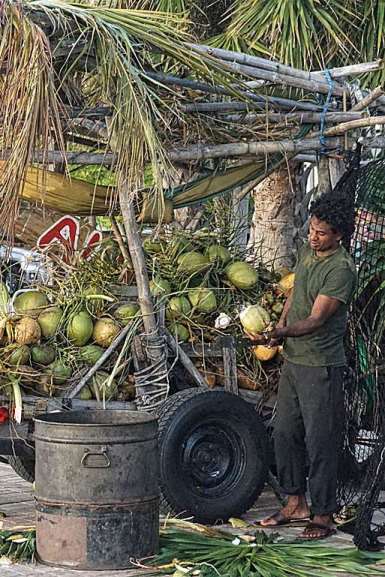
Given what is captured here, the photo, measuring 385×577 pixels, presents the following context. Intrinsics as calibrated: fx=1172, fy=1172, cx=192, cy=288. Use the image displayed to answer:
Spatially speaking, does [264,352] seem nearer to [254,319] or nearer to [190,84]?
[254,319]

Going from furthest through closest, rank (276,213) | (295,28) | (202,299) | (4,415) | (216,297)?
1. (276,213)
2. (295,28)
3. (216,297)
4. (202,299)
5. (4,415)

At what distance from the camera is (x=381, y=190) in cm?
813

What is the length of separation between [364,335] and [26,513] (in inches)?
105

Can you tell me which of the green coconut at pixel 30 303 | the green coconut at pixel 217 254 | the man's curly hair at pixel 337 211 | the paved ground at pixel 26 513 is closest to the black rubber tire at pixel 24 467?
the paved ground at pixel 26 513

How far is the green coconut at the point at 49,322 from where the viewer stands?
26.1 ft

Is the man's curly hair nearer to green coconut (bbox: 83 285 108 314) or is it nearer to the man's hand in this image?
the man's hand

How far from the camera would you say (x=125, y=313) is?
8.15m

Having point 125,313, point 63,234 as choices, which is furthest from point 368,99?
point 63,234

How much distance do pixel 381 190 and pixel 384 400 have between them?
1.51m

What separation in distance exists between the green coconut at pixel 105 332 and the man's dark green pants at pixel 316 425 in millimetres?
1217

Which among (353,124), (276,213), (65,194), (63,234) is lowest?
(63,234)

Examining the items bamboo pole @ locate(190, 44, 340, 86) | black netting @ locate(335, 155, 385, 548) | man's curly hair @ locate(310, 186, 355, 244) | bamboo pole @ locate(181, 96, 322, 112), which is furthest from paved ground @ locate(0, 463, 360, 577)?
bamboo pole @ locate(190, 44, 340, 86)

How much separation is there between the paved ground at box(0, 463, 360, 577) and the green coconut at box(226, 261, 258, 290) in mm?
1641

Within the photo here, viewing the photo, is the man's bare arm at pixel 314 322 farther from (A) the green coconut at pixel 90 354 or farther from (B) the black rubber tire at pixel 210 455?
(A) the green coconut at pixel 90 354
